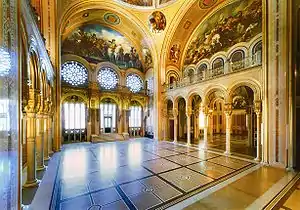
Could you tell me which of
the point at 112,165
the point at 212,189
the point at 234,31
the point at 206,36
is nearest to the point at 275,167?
the point at 212,189

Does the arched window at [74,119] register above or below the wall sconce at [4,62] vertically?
below

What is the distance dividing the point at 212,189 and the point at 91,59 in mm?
16831

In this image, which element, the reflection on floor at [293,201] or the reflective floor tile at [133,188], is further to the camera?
the reflective floor tile at [133,188]

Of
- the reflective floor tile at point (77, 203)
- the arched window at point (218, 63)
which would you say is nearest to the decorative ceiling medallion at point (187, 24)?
the arched window at point (218, 63)

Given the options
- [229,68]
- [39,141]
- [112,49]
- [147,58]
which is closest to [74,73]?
[112,49]

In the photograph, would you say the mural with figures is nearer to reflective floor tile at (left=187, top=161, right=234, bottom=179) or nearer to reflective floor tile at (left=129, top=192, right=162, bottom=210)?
reflective floor tile at (left=187, top=161, right=234, bottom=179)

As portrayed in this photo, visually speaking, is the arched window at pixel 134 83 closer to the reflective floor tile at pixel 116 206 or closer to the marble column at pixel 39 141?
the marble column at pixel 39 141

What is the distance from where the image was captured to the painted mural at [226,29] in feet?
38.4

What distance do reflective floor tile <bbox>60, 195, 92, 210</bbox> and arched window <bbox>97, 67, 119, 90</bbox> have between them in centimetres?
1452

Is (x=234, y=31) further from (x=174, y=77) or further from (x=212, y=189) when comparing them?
(x=212, y=189)

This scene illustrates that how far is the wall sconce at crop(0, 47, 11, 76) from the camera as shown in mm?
2236

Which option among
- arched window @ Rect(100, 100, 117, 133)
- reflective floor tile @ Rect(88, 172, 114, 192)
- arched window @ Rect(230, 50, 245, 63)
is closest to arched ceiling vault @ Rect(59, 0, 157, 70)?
arched window @ Rect(100, 100, 117, 133)

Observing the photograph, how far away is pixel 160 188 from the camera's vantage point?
203 inches

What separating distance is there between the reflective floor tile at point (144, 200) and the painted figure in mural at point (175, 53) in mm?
14956
